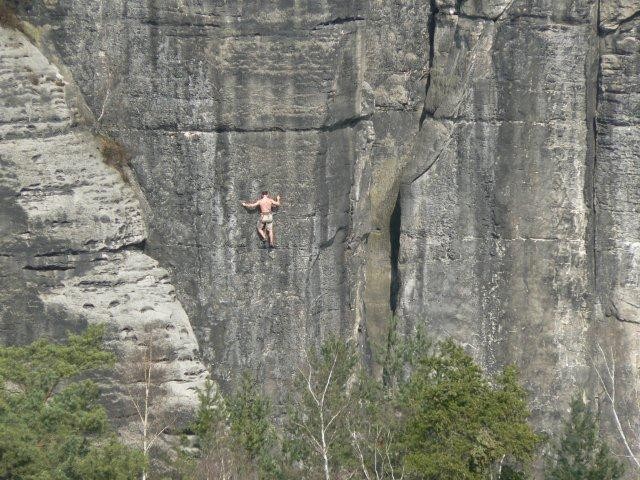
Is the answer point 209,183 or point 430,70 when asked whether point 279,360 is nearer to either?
point 209,183

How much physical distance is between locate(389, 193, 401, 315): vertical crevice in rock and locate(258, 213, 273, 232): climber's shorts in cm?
283

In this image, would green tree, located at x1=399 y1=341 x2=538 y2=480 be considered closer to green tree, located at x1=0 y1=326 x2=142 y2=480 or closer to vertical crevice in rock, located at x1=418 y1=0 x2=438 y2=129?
green tree, located at x1=0 y1=326 x2=142 y2=480

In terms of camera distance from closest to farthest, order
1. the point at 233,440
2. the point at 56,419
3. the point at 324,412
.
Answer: the point at 56,419 → the point at 233,440 → the point at 324,412

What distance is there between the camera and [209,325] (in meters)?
28.9

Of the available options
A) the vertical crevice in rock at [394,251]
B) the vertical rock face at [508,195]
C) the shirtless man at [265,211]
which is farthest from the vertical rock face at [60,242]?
the vertical rock face at [508,195]

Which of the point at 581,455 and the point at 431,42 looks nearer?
the point at 581,455

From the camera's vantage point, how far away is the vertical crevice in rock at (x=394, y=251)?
3027 centimetres

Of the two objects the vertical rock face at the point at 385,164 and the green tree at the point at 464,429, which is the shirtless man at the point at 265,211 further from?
the green tree at the point at 464,429

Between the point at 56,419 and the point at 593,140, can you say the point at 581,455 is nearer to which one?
the point at 593,140

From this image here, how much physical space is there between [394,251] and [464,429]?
6.87 metres

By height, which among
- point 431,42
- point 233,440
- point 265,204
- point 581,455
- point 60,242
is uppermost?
point 431,42

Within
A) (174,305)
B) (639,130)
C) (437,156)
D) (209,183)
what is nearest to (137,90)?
(209,183)

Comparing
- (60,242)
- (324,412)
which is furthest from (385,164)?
(60,242)

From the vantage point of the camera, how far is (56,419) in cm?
2308
